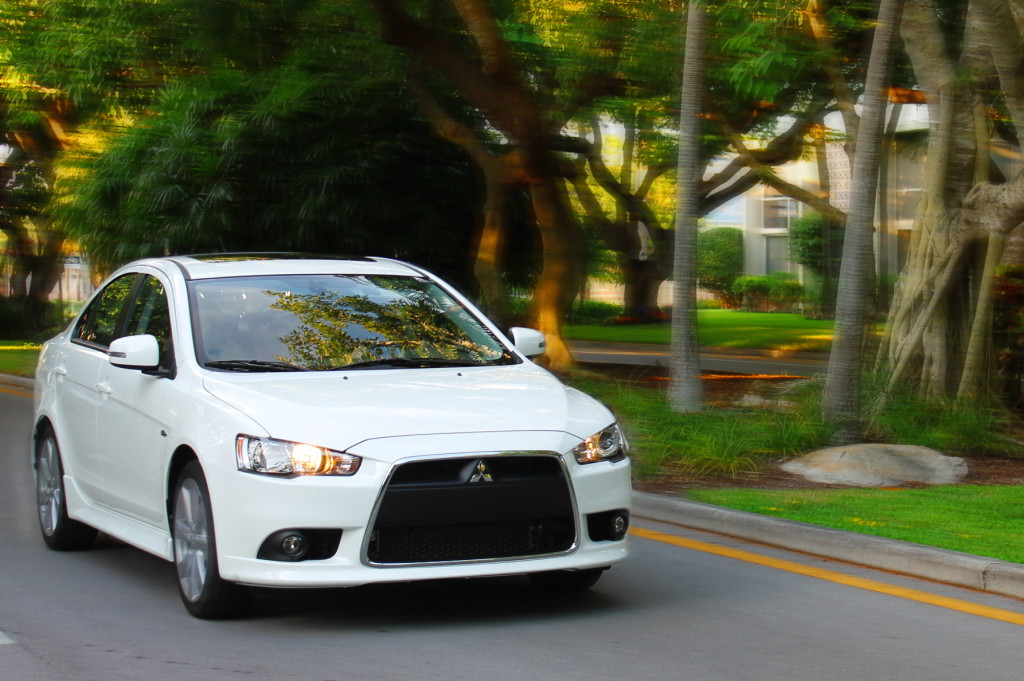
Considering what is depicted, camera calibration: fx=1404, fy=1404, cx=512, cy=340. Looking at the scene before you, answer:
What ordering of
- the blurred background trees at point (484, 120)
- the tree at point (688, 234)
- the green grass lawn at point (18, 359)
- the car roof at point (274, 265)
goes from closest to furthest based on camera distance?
the car roof at point (274, 265), the tree at point (688, 234), the blurred background trees at point (484, 120), the green grass lawn at point (18, 359)


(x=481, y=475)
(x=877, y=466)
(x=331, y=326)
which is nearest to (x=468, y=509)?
(x=481, y=475)

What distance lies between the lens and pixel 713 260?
58.6m

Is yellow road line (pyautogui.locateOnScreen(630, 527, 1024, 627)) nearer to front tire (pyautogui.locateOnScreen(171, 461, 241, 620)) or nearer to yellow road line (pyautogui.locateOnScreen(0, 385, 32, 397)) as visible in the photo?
front tire (pyautogui.locateOnScreen(171, 461, 241, 620))

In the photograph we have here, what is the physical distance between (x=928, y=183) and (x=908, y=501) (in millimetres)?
6232

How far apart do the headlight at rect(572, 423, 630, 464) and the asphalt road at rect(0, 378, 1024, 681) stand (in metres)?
0.71

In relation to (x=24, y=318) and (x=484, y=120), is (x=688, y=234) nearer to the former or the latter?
(x=484, y=120)

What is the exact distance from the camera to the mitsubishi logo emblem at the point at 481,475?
570 cm

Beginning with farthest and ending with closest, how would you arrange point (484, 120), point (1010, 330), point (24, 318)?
point (24, 318)
point (484, 120)
point (1010, 330)

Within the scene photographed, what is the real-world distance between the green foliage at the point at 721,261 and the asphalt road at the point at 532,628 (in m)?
48.2

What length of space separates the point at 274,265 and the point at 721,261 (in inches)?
2077

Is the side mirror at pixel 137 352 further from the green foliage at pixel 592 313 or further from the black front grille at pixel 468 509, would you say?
the green foliage at pixel 592 313

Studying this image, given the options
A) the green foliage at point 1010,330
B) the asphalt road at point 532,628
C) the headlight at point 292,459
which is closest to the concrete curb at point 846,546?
the asphalt road at point 532,628

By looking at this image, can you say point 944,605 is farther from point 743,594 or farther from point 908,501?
point 908,501

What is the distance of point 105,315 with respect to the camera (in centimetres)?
788
